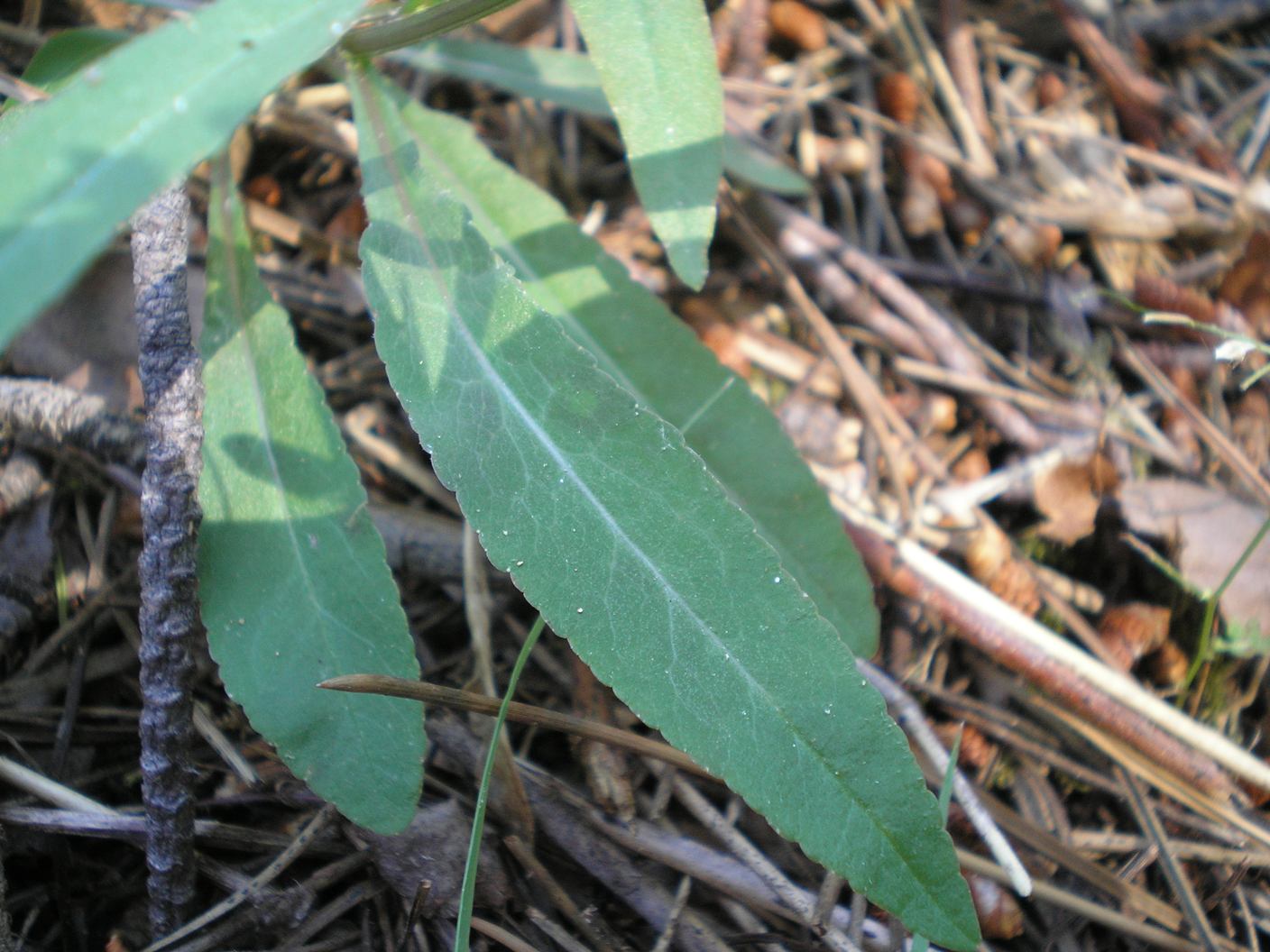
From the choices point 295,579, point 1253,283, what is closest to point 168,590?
point 295,579

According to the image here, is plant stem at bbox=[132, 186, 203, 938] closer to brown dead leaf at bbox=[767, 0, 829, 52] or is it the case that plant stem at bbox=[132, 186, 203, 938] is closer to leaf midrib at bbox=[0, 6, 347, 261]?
leaf midrib at bbox=[0, 6, 347, 261]

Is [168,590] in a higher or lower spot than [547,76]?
lower

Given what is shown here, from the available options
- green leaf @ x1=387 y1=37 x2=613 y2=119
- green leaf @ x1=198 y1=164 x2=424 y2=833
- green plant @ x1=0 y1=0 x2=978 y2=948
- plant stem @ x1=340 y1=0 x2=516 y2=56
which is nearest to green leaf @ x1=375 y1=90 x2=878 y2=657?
green plant @ x1=0 y1=0 x2=978 y2=948

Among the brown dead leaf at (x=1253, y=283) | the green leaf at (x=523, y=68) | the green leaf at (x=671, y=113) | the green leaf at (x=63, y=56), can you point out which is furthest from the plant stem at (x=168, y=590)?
the brown dead leaf at (x=1253, y=283)

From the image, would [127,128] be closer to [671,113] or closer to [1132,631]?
[671,113]

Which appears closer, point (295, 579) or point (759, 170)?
point (295, 579)
